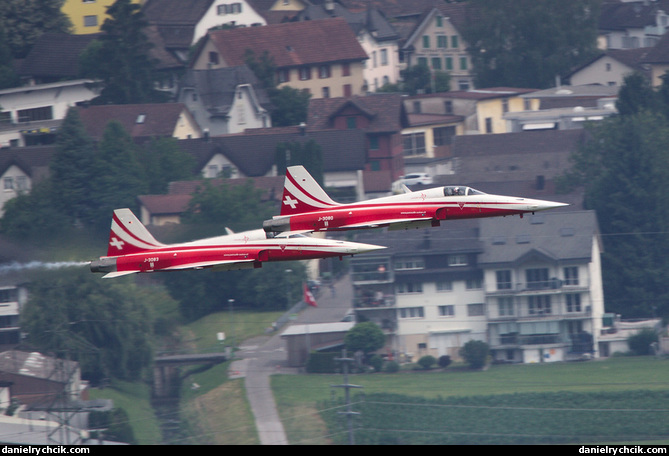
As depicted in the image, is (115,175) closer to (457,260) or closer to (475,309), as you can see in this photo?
(457,260)

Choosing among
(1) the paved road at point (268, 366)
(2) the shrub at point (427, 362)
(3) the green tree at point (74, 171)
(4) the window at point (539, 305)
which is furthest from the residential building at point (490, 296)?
(3) the green tree at point (74, 171)

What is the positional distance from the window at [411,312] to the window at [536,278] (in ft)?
51.2

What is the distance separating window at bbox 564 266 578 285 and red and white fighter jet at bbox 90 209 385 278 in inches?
3864

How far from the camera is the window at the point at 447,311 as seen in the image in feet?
534

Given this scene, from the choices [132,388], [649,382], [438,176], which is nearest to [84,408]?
[132,388]

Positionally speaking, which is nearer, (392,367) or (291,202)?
(291,202)

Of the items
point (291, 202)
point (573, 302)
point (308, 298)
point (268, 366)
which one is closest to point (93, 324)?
point (268, 366)

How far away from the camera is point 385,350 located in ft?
519

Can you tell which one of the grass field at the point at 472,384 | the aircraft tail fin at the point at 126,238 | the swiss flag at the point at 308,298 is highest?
the swiss flag at the point at 308,298

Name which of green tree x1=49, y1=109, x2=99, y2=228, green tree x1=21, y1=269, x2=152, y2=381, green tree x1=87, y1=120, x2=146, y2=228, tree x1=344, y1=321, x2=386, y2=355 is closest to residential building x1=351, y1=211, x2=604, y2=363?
tree x1=344, y1=321, x2=386, y2=355

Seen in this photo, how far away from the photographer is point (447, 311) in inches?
6427

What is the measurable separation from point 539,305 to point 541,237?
10600 mm

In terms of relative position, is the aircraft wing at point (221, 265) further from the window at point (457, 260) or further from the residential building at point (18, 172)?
the residential building at point (18, 172)
